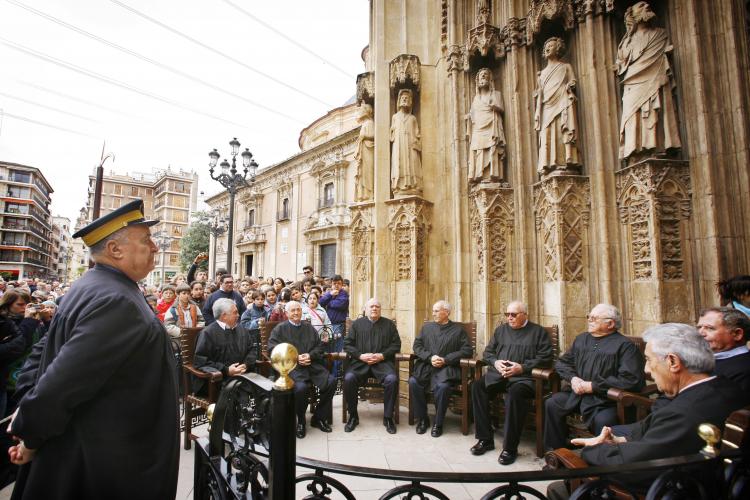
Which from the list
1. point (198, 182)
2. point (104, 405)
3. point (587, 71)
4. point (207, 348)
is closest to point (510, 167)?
point (587, 71)

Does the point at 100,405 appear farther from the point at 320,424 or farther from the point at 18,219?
the point at 18,219

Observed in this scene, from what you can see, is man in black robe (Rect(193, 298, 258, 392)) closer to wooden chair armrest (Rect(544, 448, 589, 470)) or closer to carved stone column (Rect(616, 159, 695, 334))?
wooden chair armrest (Rect(544, 448, 589, 470))

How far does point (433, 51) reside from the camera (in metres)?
5.72

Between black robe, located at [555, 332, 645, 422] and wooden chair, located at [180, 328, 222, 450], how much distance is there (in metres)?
3.34

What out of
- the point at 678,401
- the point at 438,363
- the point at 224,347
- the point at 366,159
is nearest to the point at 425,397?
the point at 438,363

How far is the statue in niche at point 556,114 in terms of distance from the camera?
423cm

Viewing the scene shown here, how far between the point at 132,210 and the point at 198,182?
69723 mm

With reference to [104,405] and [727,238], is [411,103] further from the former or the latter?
[104,405]

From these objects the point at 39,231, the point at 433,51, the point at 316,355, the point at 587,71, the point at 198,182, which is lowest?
the point at 316,355

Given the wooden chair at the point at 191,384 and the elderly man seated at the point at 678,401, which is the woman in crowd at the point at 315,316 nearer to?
the wooden chair at the point at 191,384

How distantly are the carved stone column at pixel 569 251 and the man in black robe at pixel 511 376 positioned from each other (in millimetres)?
400

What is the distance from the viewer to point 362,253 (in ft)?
20.0

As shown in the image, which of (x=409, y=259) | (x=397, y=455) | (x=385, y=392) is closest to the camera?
(x=397, y=455)

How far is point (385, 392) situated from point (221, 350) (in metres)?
1.91
